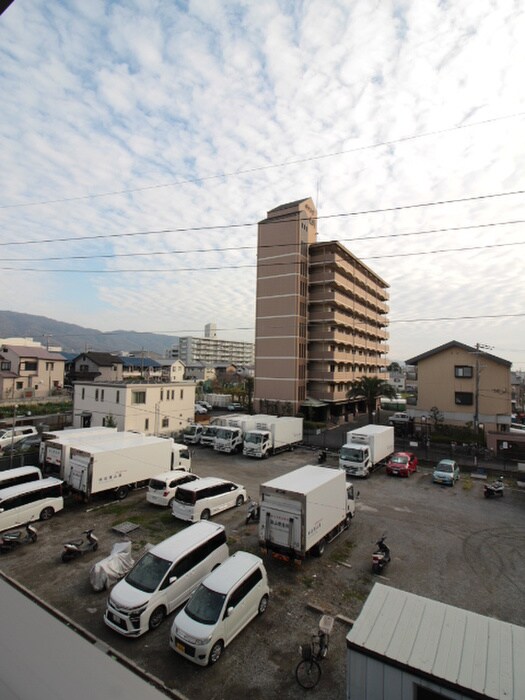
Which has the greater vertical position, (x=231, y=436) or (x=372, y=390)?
(x=372, y=390)

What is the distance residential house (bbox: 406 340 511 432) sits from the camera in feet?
121

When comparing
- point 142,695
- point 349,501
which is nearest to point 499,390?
point 349,501

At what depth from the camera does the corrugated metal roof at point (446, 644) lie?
5762mm

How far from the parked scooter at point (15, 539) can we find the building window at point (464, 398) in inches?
1432

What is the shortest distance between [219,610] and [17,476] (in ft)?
45.8

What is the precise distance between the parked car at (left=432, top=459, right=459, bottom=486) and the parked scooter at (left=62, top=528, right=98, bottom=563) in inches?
801

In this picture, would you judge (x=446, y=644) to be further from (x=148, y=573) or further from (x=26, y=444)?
(x=26, y=444)

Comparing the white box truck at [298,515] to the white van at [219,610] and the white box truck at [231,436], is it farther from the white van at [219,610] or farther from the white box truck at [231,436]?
the white box truck at [231,436]

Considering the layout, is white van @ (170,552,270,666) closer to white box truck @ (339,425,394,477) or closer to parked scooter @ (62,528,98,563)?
parked scooter @ (62,528,98,563)

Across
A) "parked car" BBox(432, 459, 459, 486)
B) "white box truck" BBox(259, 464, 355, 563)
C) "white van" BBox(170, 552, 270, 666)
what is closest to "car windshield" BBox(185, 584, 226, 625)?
"white van" BBox(170, 552, 270, 666)

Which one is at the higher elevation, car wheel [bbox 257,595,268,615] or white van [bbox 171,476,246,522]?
white van [bbox 171,476,246,522]

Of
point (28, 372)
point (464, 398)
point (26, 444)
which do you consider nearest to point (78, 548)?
point (26, 444)

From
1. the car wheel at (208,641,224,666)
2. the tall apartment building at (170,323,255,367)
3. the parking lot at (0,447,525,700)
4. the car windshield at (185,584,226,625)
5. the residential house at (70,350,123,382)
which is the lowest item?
the parking lot at (0,447,525,700)

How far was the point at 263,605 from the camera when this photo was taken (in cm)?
1102
